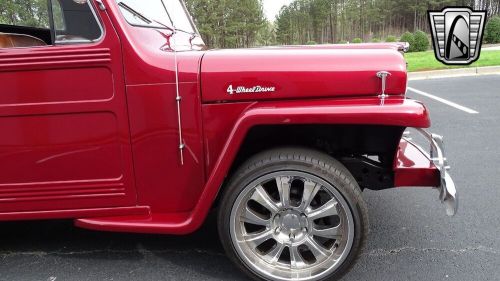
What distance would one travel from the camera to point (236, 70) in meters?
2.32

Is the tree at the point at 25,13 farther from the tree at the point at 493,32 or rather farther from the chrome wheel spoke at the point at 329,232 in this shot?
the tree at the point at 493,32

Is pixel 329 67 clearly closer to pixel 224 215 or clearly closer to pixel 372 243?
pixel 224 215

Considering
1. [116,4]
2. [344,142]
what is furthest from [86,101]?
[344,142]

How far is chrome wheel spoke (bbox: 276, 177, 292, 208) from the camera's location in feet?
7.63

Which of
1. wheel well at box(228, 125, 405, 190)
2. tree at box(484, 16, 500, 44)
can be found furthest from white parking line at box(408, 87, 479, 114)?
tree at box(484, 16, 500, 44)

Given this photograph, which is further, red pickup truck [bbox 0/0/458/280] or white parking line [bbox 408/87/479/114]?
white parking line [bbox 408/87/479/114]

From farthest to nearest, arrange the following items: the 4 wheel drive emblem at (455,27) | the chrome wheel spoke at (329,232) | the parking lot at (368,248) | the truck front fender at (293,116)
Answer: the 4 wheel drive emblem at (455,27), the parking lot at (368,248), the chrome wheel spoke at (329,232), the truck front fender at (293,116)

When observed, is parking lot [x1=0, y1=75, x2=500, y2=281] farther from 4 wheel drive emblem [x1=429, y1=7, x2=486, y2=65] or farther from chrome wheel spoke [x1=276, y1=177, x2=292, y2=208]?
4 wheel drive emblem [x1=429, y1=7, x2=486, y2=65]

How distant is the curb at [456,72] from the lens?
1148cm

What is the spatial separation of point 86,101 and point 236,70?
0.83m

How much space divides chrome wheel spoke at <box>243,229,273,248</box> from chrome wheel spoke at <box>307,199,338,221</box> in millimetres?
270

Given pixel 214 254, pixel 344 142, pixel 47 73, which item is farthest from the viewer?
pixel 214 254

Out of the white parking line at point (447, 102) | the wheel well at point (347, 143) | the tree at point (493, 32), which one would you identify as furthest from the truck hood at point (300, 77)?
the tree at point (493, 32)

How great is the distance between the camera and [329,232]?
2389 millimetres
